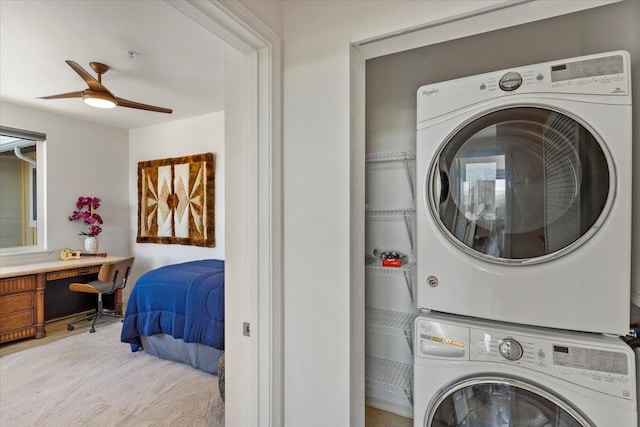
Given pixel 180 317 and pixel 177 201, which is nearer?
pixel 180 317

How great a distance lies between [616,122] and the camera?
101cm

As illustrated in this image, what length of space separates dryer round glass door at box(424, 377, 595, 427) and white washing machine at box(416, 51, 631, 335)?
232 mm

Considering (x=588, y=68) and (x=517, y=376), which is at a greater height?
(x=588, y=68)

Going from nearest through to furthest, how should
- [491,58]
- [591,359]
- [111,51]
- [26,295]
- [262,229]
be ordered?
[591,359]
[262,229]
[491,58]
[111,51]
[26,295]

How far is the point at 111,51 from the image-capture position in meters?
2.47

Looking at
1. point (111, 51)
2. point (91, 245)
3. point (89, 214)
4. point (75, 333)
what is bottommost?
point (75, 333)

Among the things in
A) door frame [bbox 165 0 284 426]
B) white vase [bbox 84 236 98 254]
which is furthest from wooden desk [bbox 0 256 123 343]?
door frame [bbox 165 0 284 426]

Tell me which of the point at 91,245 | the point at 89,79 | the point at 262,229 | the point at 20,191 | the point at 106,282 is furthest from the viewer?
the point at 91,245

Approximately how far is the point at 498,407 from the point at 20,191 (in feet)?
16.8

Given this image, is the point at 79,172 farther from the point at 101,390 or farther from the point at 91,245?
the point at 101,390

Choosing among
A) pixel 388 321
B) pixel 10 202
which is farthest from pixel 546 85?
pixel 10 202

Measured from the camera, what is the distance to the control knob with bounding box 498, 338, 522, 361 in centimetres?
111

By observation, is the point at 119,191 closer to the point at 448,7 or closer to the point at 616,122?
the point at 448,7

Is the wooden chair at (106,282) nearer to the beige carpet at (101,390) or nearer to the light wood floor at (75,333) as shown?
the light wood floor at (75,333)
